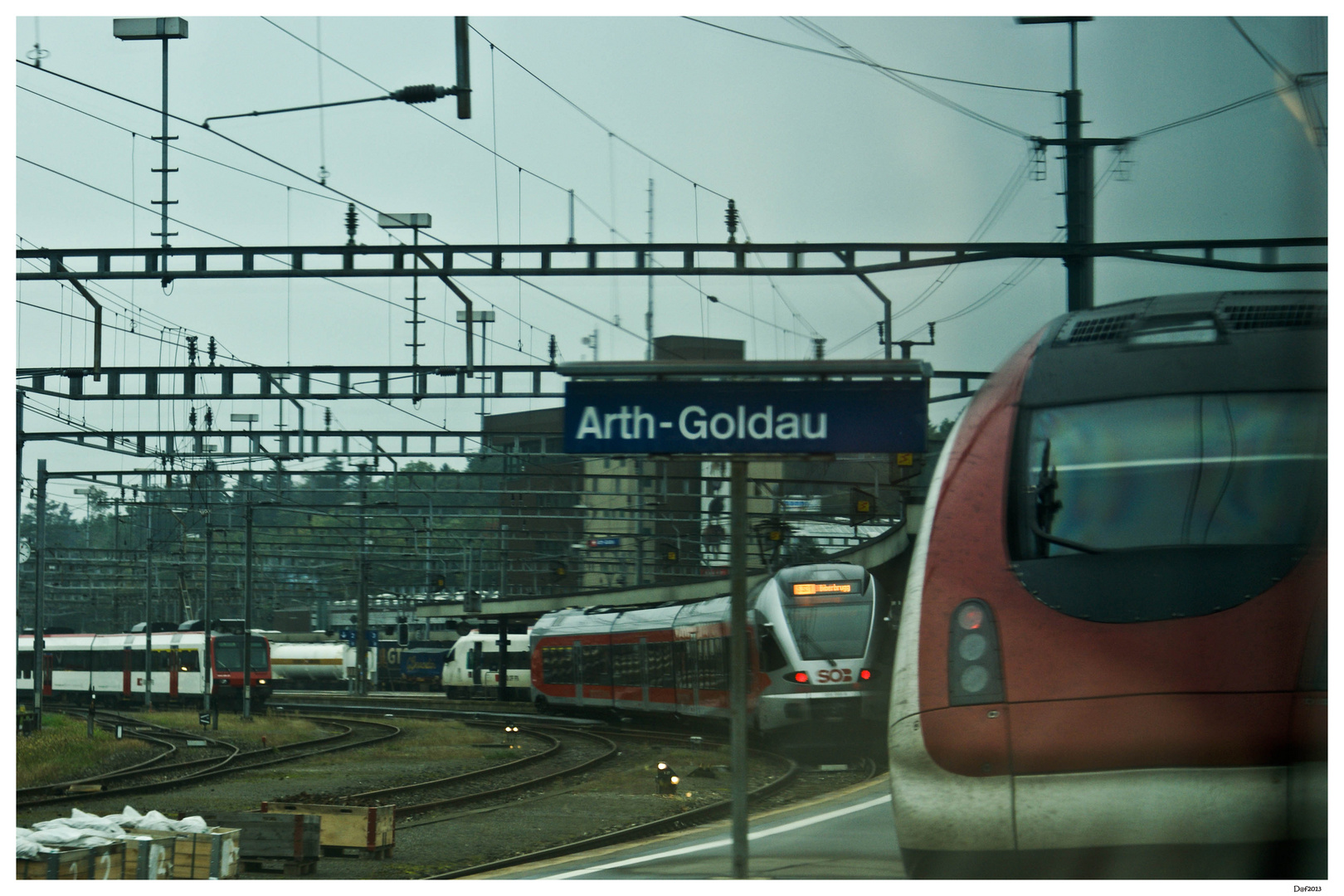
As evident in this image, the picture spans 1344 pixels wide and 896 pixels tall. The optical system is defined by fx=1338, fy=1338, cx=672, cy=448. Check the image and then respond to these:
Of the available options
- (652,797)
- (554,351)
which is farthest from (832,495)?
(652,797)

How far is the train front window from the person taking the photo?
590cm

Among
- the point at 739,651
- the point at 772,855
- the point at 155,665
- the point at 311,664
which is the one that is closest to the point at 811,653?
the point at 772,855

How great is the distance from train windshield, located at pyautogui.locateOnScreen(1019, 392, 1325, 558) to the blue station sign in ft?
2.09

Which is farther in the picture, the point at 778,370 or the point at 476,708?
the point at 476,708

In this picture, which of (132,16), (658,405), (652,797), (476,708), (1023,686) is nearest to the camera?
(1023,686)

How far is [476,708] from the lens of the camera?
40.2 meters

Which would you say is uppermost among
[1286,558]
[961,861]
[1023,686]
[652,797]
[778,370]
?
[778,370]

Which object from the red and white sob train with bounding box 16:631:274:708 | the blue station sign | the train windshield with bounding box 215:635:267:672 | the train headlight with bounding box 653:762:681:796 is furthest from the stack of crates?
the train windshield with bounding box 215:635:267:672

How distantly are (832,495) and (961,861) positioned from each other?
49.5 feet

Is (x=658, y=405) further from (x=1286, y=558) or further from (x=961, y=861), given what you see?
(x=1286, y=558)

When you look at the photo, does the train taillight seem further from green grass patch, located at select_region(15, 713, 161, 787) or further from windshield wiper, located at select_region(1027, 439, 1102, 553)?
green grass patch, located at select_region(15, 713, 161, 787)

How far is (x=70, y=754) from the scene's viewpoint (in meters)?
23.4

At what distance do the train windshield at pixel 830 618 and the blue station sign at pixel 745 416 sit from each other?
511 inches
